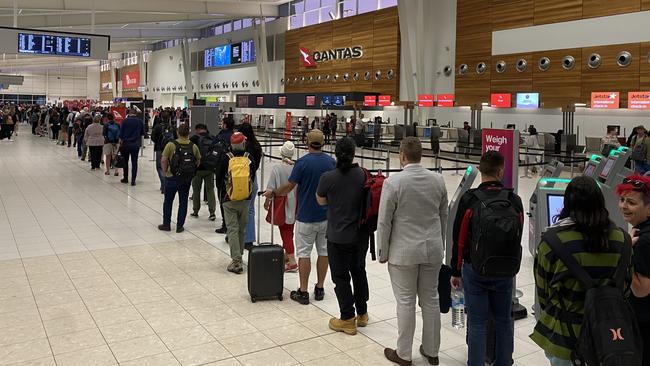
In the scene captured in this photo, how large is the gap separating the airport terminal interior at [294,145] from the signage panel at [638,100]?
0.15ft

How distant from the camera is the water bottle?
15.3 ft

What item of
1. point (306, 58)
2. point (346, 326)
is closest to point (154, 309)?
point (346, 326)

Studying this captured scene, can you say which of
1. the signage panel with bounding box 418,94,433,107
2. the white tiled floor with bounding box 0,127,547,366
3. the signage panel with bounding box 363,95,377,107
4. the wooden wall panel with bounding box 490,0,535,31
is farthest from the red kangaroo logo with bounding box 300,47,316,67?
the white tiled floor with bounding box 0,127,547,366

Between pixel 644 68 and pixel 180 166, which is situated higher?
pixel 644 68

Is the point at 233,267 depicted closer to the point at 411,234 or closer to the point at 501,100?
the point at 411,234

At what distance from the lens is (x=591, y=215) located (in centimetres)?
248

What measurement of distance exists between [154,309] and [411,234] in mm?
2583

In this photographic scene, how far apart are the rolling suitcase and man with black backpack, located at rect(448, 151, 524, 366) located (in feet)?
6.70

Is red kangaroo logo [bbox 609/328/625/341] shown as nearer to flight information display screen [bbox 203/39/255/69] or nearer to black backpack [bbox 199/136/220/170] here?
black backpack [bbox 199/136/220/170]

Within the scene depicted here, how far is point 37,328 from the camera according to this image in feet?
15.3

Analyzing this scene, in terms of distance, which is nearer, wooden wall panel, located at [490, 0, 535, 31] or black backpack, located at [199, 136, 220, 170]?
black backpack, located at [199, 136, 220, 170]

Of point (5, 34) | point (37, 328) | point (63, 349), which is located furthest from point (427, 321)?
point (5, 34)

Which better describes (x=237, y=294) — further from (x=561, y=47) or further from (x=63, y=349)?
(x=561, y=47)

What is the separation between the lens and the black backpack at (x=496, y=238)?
338cm
